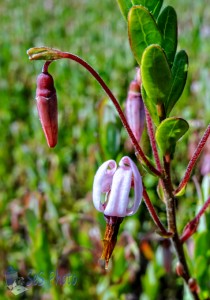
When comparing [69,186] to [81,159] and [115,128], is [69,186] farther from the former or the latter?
[115,128]

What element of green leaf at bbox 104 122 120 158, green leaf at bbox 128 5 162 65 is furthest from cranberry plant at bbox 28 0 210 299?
green leaf at bbox 104 122 120 158

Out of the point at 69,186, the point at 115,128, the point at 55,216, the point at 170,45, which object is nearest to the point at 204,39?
the point at 69,186

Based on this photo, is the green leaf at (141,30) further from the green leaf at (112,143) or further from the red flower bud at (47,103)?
the green leaf at (112,143)

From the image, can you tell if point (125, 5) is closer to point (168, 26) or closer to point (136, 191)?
point (168, 26)

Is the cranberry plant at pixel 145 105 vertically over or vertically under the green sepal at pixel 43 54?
under

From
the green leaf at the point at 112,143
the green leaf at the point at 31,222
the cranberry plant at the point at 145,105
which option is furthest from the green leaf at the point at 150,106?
the green leaf at the point at 31,222

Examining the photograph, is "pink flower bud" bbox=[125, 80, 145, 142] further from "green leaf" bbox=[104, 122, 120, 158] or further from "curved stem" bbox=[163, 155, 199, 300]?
"green leaf" bbox=[104, 122, 120, 158]
